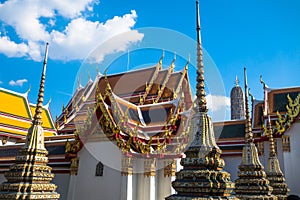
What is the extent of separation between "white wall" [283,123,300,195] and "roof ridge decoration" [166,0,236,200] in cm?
761

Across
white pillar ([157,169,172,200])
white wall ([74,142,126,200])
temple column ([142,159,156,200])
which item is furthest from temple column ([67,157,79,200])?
white pillar ([157,169,172,200])

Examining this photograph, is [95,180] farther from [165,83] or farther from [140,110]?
[165,83]

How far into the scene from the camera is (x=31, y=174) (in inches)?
140

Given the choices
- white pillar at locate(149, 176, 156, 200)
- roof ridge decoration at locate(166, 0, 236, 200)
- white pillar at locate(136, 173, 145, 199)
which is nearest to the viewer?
roof ridge decoration at locate(166, 0, 236, 200)

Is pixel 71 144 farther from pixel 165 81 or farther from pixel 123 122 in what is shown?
pixel 165 81

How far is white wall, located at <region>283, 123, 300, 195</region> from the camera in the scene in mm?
9067

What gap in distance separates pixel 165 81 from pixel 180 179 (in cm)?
1241

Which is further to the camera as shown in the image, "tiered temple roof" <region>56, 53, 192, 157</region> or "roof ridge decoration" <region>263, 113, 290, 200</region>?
"tiered temple roof" <region>56, 53, 192, 157</region>

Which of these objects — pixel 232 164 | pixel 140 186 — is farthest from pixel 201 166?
pixel 232 164

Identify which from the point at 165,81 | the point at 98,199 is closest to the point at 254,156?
the point at 98,199

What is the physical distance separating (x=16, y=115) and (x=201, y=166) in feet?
47.1

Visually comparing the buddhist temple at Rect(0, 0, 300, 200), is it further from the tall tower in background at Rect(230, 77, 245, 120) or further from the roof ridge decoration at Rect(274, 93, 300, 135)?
the tall tower in background at Rect(230, 77, 245, 120)

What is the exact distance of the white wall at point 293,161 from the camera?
9067 millimetres

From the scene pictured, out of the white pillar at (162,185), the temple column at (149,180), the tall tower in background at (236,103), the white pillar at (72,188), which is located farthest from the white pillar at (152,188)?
the tall tower in background at (236,103)
